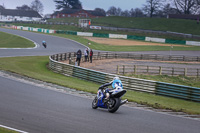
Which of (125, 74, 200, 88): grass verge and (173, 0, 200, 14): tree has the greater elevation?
(173, 0, 200, 14): tree

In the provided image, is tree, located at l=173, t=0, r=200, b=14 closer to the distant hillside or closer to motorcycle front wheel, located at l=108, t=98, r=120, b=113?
the distant hillside

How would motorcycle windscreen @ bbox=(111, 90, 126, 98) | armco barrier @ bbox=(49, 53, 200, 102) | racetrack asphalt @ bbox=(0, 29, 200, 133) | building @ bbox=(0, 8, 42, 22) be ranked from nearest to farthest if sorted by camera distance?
1. racetrack asphalt @ bbox=(0, 29, 200, 133)
2. motorcycle windscreen @ bbox=(111, 90, 126, 98)
3. armco barrier @ bbox=(49, 53, 200, 102)
4. building @ bbox=(0, 8, 42, 22)

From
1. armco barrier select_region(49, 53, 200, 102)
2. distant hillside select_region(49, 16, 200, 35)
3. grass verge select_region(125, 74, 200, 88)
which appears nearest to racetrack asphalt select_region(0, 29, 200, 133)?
armco barrier select_region(49, 53, 200, 102)

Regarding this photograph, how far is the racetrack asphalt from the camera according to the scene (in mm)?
9555

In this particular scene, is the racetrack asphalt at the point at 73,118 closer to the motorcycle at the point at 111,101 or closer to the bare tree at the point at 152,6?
the motorcycle at the point at 111,101

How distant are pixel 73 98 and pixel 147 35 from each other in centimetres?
7726

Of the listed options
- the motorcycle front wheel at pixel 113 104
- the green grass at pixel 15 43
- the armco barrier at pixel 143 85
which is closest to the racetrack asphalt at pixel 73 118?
the motorcycle front wheel at pixel 113 104

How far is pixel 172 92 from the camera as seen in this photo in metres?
18.7

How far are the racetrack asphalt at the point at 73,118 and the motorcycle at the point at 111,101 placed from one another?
270 millimetres

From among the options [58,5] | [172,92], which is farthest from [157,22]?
[172,92]

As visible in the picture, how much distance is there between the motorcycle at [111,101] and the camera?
1165 cm

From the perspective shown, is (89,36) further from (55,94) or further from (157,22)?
(55,94)

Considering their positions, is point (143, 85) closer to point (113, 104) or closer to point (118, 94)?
point (113, 104)

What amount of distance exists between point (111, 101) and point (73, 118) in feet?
6.82
